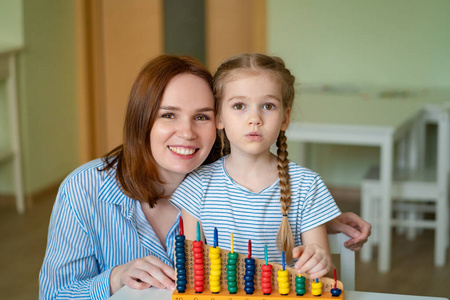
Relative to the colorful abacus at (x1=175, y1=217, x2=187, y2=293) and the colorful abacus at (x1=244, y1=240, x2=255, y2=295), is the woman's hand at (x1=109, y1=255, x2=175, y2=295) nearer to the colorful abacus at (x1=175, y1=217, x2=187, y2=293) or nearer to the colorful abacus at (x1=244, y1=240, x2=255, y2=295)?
the colorful abacus at (x1=175, y1=217, x2=187, y2=293)

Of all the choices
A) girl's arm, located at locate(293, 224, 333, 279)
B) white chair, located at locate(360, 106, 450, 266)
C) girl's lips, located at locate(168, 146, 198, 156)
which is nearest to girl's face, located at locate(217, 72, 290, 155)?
girl's lips, located at locate(168, 146, 198, 156)

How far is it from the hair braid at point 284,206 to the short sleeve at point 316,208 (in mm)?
46

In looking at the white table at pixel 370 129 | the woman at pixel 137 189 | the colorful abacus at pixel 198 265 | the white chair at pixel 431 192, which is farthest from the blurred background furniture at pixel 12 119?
the colorful abacus at pixel 198 265

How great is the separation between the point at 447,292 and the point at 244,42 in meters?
2.44

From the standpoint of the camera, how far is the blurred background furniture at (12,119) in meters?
4.03

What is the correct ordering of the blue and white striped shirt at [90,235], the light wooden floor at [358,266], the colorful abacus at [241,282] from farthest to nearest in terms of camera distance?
the light wooden floor at [358,266] → the blue and white striped shirt at [90,235] → the colorful abacus at [241,282]

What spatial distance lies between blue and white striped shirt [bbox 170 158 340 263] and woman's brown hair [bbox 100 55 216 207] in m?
0.16

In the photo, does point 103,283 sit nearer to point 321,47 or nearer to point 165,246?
point 165,246

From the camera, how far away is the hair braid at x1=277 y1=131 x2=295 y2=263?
1372 mm

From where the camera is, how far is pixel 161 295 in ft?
4.20

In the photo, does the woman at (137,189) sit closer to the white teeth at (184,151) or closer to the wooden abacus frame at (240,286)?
the white teeth at (184,151)

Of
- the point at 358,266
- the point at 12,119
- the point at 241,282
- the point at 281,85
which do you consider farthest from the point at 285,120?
the point at 12,119

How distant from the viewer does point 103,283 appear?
56.6 inches

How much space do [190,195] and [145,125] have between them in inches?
7.7
